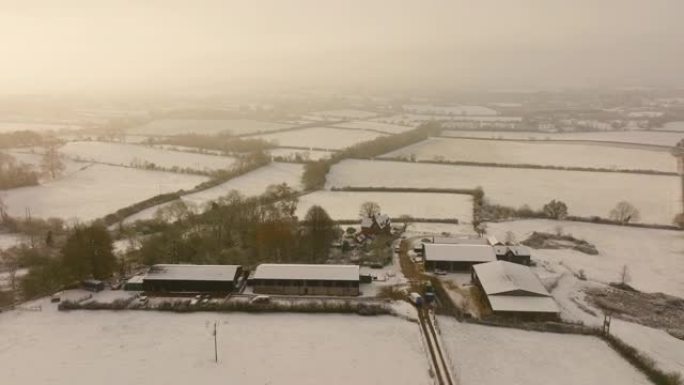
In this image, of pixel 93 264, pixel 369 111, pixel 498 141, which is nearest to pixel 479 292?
pixel 93 264

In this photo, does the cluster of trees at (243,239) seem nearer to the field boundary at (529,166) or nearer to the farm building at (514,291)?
the farm building at (514,291)

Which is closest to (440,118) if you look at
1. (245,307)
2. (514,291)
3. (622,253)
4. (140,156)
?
(140,156)

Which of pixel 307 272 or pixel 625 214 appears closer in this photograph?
pixel 307 272

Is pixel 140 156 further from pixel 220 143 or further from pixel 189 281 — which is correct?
pixel 189 281

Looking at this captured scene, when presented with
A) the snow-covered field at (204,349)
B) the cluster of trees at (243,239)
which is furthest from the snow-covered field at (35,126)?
the snow-covered field at (204,349)

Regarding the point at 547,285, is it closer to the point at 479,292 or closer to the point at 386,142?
the point at 479,292

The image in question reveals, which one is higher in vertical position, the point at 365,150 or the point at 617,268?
the point at 365,150
